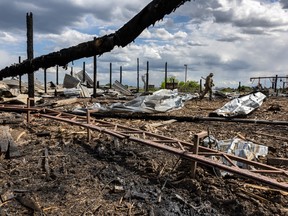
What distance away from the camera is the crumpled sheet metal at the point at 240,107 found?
10.5m

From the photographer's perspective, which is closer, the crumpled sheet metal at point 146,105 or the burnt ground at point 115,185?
the burnt ground at point 115,185

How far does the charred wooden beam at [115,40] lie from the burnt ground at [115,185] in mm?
1581

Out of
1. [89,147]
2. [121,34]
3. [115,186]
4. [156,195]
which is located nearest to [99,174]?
[115,186]

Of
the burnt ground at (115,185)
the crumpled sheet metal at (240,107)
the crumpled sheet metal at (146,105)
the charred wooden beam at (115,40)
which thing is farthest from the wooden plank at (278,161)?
the crumpled sheet metal at (146,105)

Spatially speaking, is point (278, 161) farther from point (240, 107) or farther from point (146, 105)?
point (146, 105)

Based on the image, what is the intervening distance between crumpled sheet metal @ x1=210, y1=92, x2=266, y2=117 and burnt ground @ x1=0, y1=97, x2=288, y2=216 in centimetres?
388

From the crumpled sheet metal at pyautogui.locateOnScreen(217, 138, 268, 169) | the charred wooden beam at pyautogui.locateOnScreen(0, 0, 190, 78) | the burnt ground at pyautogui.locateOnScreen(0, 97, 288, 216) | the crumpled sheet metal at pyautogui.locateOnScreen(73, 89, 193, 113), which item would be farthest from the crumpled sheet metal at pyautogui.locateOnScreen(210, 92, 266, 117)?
the charred wooden beam at pyautogui.locateOnScreen(0, 0, 190, 78)

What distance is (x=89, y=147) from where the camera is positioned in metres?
6.22

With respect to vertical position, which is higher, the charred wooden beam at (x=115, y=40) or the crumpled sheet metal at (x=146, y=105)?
the charred wooden beam at (x=115, y=40)

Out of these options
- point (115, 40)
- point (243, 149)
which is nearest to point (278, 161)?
point (243, 149)

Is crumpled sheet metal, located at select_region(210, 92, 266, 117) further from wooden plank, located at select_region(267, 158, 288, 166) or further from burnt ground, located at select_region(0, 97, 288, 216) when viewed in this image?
wooden plank, located at select_region(267, 158, 288, 166)

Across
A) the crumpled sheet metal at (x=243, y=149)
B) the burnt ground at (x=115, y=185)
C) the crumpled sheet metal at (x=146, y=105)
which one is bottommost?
the burnt ground at (x=115, y=185)

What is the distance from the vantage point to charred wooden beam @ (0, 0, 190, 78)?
145 inches

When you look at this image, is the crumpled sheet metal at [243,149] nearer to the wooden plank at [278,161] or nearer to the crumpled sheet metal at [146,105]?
the wooden plank at [278,161]
